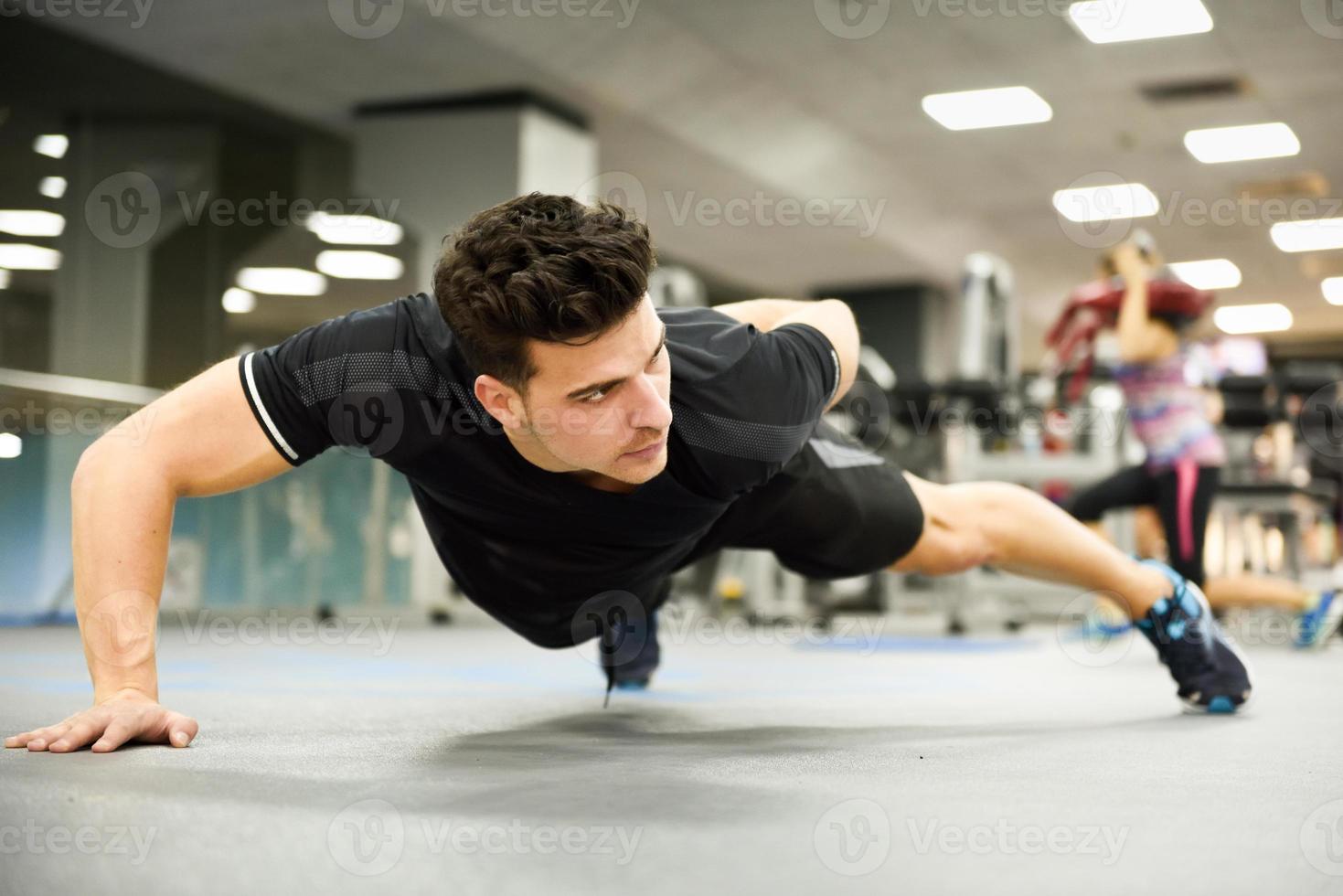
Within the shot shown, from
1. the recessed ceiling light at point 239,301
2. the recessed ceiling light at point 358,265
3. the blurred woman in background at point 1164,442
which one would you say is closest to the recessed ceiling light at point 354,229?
the recessed ceiling light at point 358,265

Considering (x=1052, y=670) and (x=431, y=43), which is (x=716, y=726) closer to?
(x=1052, y=670)

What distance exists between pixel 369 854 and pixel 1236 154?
8457 millimetres

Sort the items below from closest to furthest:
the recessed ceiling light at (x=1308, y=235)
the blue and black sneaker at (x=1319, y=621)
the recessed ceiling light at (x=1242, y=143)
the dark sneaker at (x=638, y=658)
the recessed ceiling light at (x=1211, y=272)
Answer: the dark sneaker at (x=638, y=658), the blue and black sneaker at (x=1319, y=621), the recessed ceiling light at (x=1242, y=143), the recessed ceiling light at (x=1308, y=235), the recessed ceiling light at (x=1211, y=272)

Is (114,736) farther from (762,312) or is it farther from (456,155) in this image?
(456,155)

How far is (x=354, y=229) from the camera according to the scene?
708 centimetres

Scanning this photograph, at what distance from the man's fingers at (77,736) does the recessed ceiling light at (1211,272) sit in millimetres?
10809

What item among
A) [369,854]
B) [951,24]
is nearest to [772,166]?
[951,24]

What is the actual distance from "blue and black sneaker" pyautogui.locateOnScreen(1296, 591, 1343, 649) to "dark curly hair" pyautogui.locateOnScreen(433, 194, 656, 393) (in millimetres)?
3581

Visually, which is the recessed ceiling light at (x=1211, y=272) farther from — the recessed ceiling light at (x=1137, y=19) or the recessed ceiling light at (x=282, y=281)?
the recessed ceiling light at (x=282, y=281)

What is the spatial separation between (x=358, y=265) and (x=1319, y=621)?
522 centimetres

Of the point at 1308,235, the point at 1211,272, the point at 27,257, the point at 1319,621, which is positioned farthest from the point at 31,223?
the point at 1211,272

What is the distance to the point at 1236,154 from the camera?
806 cm

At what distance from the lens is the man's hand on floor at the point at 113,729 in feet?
4.38

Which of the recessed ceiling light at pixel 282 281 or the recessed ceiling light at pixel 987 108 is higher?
the recessed ceiling light at pixel 987 108
